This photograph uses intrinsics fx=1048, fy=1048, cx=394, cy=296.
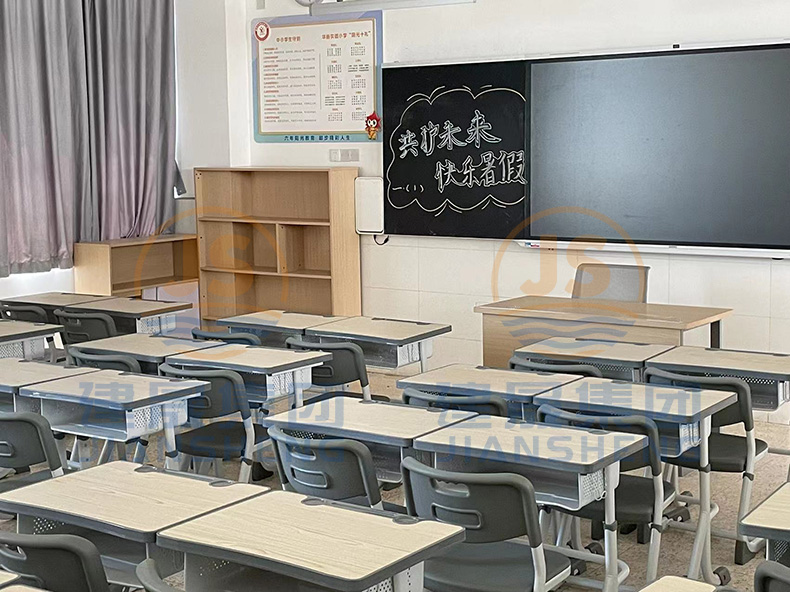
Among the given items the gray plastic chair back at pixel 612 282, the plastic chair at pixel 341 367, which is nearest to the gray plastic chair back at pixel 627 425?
the plastic chair at pixel 341 367

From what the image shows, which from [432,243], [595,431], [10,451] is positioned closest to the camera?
[595,431]

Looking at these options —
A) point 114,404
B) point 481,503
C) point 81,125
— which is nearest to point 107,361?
point 114,404

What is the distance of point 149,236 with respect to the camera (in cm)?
848

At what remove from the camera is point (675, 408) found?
3547mm

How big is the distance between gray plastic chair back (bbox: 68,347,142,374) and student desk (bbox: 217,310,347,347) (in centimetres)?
107

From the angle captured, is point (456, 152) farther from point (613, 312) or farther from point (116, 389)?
point (116, 389)

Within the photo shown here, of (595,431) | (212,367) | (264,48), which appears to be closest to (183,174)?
(264,48)

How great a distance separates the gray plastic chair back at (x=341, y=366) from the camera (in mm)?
4883

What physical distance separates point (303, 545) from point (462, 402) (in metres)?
1.62

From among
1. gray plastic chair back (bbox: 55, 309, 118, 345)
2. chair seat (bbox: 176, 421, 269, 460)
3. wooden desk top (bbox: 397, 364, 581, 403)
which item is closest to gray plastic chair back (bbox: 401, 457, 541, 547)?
wooden desk top (bbox: 397, 364, 581, 403)

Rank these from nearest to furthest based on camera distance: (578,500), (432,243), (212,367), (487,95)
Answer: (578,500)
(212,367)
(487,95)
(432,243)

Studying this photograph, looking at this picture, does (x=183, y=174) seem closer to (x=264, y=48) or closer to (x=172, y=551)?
(x=264, y=48)

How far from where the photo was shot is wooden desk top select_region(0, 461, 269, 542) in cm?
248

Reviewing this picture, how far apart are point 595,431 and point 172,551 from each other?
1361 mm
